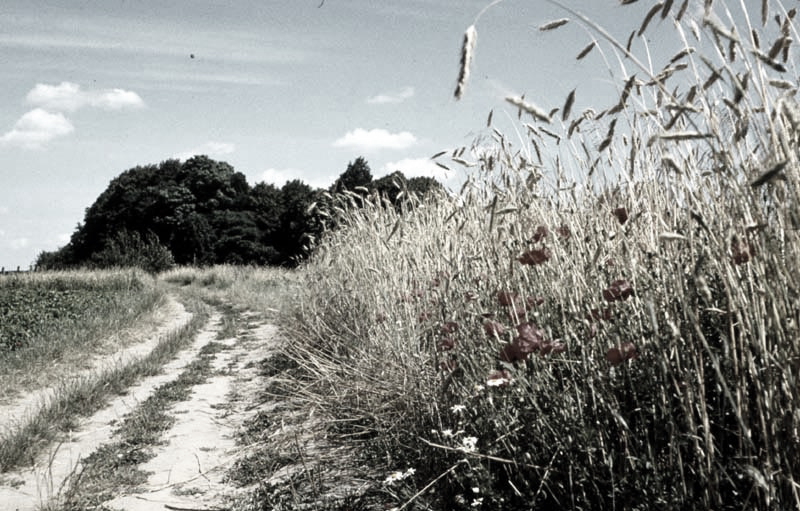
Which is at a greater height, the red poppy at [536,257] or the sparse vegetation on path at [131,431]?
the red poppy at [536,257]

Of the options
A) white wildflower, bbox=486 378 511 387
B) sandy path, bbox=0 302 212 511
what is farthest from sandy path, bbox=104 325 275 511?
white wildflower, bbox=486 378 511 387

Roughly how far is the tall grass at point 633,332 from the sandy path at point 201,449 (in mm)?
1037

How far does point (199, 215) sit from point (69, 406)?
34603 mm

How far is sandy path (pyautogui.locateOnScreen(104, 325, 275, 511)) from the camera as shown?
340 cm

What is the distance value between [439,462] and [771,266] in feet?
6.04

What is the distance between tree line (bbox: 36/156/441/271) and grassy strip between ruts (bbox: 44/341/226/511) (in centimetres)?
2421

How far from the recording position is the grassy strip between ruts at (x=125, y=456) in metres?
3.27

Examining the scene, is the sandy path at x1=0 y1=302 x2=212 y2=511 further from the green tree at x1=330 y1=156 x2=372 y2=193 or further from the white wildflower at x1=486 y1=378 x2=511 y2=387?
the green tree at x1=330 y1=156 x2=372 y2=193

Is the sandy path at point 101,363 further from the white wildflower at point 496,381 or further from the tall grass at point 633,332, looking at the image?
the white wildflower at point 496,381

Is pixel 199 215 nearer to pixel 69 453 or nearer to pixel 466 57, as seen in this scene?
pixel 69 453

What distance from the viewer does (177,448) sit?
438cm

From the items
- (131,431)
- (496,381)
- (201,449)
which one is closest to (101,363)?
(131,431)

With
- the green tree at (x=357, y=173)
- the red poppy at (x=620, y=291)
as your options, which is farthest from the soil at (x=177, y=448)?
the green tree at (x=357, y=173)

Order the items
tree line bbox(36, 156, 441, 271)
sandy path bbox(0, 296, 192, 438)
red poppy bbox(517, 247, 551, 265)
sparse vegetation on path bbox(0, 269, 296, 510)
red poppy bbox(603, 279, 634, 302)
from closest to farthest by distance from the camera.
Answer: red poppy bbox(603, 279, 634, 302) → red poppy bbox(517, 247, 551, 265) → sparse vegetation on path bbox(0, 269, 296, 510) → sandy path bbox(0, 296, 192, 438) → tree line bbox(36, 156, 441, 271)
